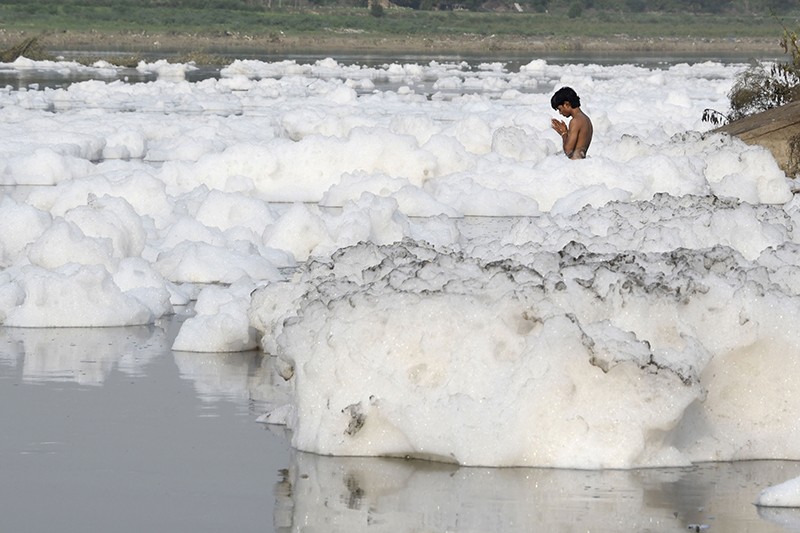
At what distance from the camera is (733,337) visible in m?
5.71

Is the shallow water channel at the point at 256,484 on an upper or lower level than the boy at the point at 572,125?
lower

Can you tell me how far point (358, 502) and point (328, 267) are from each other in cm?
194

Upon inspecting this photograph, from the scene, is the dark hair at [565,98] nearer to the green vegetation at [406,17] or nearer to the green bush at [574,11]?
the green vegetation at [406,17]

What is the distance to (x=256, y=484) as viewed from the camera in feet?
17.3

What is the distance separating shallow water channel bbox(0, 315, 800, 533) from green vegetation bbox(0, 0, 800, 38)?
209ft

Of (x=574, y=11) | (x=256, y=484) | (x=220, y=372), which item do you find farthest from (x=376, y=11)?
(x=256, y=484)

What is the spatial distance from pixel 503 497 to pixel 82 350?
9.43ft

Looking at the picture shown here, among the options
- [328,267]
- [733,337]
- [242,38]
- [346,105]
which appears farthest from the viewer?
[242,38]

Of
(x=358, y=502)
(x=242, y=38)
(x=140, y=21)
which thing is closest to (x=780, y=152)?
(x=358, y=502)

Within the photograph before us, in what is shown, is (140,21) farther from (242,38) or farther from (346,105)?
(346,105)

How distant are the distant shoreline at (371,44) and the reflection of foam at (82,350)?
5060 centimetres

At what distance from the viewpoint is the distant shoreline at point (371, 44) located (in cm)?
6475

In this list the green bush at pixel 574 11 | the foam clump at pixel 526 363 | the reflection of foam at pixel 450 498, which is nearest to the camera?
the reflection of foam at pixel 450 498

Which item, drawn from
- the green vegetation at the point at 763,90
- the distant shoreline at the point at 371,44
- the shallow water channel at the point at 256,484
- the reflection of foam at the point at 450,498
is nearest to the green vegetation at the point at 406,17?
the distant shoreline at the point at 371,44
